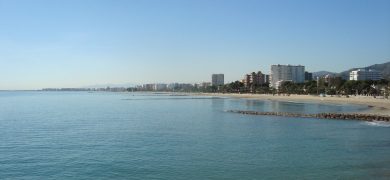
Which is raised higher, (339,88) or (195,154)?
(339,88)

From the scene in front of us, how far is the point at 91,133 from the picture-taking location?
32375 millimetres

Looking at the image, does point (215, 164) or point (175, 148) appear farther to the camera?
point (175, 148)

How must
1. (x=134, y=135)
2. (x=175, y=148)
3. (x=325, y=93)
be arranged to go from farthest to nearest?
(x=325, y=93) → (x=134, y=135) → (x=175, y=148)

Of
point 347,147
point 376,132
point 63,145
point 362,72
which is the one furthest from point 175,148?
point 362,72

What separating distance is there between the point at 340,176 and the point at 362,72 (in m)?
195

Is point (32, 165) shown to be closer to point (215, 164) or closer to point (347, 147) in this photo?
point (215, 164)

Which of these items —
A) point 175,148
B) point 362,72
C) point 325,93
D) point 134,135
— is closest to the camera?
point 175,148

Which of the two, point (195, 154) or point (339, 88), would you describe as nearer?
point (195, 154)

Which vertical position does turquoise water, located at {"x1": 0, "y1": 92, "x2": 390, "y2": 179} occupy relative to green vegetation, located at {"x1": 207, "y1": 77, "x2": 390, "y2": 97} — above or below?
below

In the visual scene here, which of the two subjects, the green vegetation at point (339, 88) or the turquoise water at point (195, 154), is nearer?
the turquoise water at point (195, 154)

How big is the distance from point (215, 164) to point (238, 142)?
7.46 metres

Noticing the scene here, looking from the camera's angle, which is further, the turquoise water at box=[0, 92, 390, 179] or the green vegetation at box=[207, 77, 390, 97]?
the green vegetation at box=[207, 77, 390, 97]

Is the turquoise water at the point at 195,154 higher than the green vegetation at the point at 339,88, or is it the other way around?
the green vegetation at the point at 339,88

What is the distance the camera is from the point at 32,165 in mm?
19297
